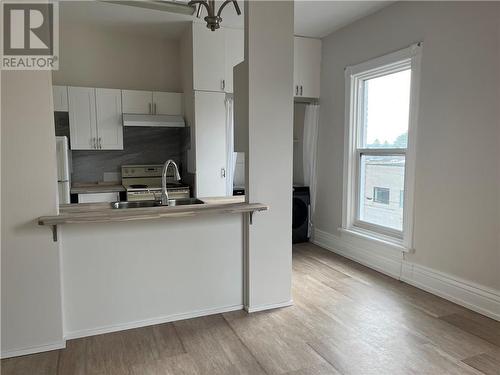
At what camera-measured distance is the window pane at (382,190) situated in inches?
148

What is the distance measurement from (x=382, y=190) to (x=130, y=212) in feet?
9.07

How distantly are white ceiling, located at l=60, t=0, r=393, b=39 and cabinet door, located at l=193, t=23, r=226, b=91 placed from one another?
7.0 inches

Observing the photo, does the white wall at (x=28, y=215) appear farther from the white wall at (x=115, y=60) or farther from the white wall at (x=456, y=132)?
the white wall at (x=456, y=132)

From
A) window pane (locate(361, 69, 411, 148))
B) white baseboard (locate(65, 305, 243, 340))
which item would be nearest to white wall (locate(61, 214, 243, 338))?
white baseboard (locate(65, 305, 243, 340))

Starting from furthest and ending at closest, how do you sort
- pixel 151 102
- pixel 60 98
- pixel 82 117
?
pixel 151 102 < pixel 82 117 < pixel 60 98

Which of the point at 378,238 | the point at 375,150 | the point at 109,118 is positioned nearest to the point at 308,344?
the point at 378,238

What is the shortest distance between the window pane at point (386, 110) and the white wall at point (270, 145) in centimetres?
148

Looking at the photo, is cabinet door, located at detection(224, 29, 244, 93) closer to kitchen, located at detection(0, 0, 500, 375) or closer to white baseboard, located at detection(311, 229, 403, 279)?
kitchen, located at detection(0, 0, 500, 375)

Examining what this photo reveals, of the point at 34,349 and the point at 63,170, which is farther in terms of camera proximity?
the point at 63,170

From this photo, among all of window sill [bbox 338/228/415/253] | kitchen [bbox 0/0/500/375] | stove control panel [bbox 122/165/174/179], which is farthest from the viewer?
stove control panel [bbox 122/165/174/179]

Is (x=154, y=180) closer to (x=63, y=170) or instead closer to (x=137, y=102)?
(x=137, y=102)

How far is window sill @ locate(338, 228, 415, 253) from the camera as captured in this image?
3.61 meters

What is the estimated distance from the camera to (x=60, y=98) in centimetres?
419

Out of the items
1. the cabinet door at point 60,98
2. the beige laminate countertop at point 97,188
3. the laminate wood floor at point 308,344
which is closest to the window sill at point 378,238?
the laminate wood floor at point 308,344
